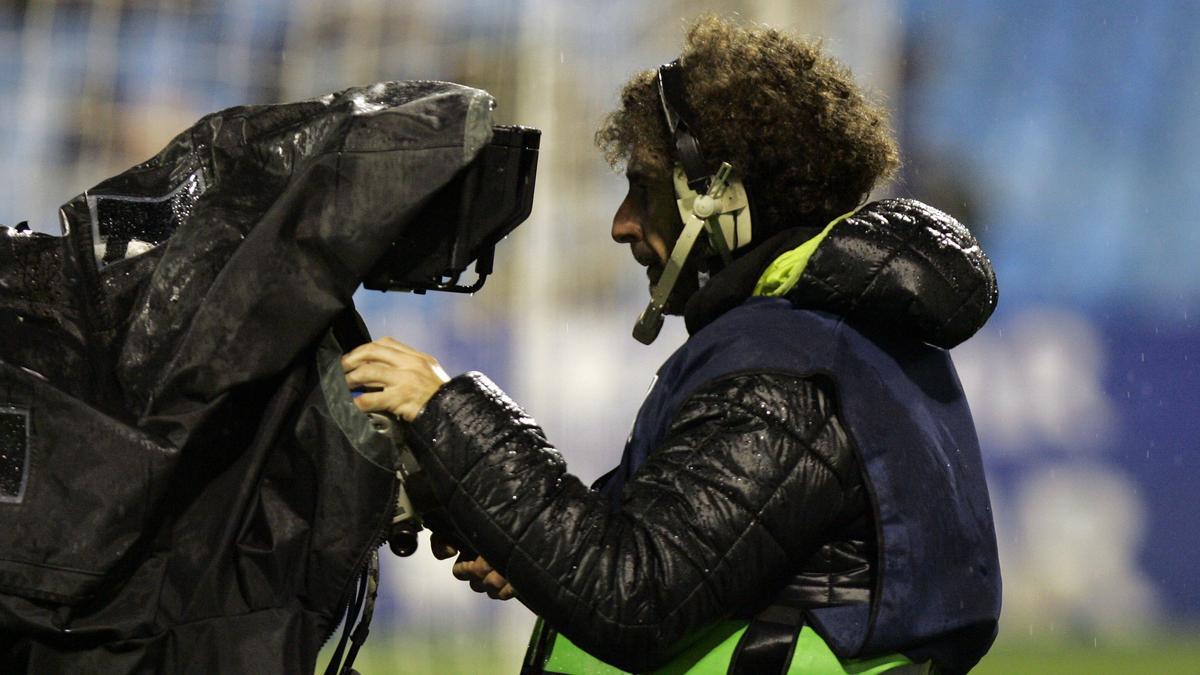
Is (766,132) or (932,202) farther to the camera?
(932,202)

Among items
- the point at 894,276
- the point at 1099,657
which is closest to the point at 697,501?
the point at 894,276

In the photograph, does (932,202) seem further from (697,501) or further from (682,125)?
(697,501)

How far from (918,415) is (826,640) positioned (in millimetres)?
288

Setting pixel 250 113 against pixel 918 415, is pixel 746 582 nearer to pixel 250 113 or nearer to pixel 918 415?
pixel 918 415

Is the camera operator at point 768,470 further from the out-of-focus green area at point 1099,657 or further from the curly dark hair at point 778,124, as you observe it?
the out-of-focus green area at point 1099,657

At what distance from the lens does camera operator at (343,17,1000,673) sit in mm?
1623

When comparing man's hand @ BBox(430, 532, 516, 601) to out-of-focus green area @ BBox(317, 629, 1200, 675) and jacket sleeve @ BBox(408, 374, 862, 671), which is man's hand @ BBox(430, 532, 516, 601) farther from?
out-of-focus green area @ BBox(317, 629, 1200, 675)

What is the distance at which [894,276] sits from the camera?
1721 millimetres

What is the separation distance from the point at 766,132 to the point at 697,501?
1.83 feet

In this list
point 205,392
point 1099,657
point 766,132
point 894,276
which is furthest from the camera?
point 1099,657

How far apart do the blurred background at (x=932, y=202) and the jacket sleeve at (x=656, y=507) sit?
9.94 feet

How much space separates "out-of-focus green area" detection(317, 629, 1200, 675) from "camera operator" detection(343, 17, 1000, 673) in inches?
109

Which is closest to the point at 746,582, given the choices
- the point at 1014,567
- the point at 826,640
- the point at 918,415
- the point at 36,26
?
the point at 826,640

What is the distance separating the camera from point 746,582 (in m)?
1.64
